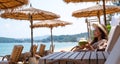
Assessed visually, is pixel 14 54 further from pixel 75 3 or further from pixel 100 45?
pixel 100 45

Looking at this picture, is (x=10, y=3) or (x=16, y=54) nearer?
(x=10, y=3)

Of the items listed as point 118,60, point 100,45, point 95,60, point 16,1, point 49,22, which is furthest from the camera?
point 49,22

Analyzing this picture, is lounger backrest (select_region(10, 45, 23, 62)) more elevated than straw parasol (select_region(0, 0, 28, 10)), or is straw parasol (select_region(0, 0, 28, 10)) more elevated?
straw parasol (select_region(0, 0, 28, 10))

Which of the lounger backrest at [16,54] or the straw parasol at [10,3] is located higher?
the straw parasol at [10,3]

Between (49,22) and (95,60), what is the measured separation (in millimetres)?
9206

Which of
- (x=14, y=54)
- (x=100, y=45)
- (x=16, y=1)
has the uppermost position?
(x=16, y=1)

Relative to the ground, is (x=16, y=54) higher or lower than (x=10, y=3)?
lower

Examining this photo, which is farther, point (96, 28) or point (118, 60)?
point (96, 28)

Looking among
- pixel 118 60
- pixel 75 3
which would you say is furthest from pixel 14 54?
pixel 118 60

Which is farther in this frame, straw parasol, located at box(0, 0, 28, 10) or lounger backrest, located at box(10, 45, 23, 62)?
lounger backrest, located at box(10, 45, 23, 62)

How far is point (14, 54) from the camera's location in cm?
702

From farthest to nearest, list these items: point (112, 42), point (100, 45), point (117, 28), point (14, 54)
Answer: point (14, 54), point (100, 45), point (112, 42), point (117, 28)

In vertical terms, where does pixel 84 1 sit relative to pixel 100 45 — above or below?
above

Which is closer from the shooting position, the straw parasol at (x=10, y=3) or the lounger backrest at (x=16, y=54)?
the straw parasol at (x=10, y=3)
